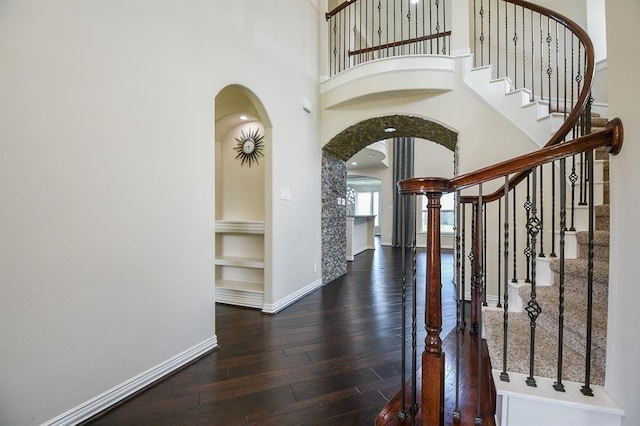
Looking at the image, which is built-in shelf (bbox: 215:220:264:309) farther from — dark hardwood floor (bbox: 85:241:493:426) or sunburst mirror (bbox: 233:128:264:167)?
sunburst mirror (bbox: 233:128:264:167)

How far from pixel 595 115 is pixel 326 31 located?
3.44 m

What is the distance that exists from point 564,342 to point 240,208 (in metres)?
3.32

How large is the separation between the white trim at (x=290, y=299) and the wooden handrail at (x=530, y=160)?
2208 mm

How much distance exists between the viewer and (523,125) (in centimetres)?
306

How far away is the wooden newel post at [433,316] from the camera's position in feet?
3.56

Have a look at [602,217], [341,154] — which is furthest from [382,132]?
[602,217]

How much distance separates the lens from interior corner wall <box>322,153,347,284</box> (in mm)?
4102

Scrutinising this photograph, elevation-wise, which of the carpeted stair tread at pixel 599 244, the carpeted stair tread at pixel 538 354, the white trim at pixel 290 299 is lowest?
the white trim at pixel 290 299

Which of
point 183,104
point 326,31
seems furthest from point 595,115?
→ point 183,104

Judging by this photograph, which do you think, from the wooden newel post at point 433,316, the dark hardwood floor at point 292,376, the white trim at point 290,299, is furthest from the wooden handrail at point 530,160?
the white trim at point 290,299

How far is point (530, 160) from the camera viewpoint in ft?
3.53

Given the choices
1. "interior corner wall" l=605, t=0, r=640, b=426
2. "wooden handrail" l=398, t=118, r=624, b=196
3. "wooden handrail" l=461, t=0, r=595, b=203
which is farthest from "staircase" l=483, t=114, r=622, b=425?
"wooden handrail" l=398, t=118, r=624, b=196

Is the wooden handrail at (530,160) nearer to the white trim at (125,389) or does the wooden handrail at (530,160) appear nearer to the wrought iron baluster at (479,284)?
the wrought iron baluster at (479,284)

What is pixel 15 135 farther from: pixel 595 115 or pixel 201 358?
pixel 595 115
